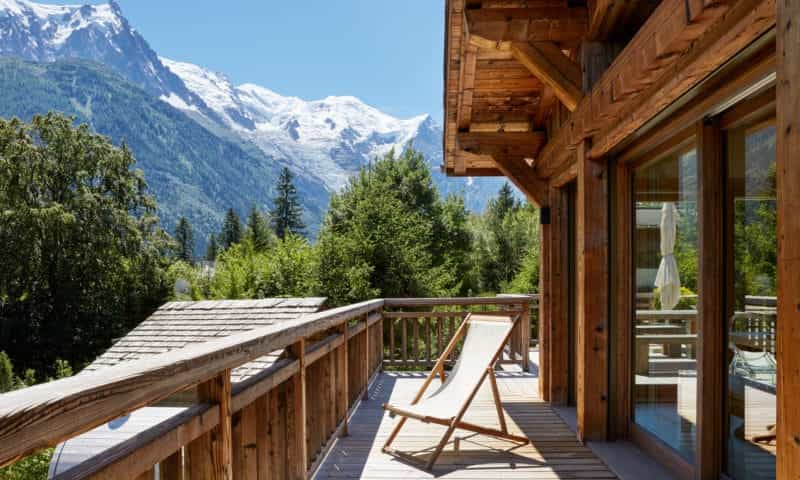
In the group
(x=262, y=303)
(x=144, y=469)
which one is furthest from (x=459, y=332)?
(x=262, y=303)

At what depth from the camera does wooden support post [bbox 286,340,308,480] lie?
253cm

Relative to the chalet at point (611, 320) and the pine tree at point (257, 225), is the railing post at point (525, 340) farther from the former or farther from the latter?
the pine tree at point (257, 225)

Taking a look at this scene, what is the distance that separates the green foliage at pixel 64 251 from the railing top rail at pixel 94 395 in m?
26.1

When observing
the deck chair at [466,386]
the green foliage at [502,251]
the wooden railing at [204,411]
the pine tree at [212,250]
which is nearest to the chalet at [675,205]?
the deck chair at [466,386]

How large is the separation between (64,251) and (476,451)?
1052 inches

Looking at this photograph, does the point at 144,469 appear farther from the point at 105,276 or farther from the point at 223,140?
the point at 223,140

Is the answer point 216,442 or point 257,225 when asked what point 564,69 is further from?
point 257,225

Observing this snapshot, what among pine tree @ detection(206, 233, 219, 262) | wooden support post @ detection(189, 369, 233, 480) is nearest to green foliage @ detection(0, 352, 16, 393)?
wooden support post @ detection(189, 369, 233, 480)

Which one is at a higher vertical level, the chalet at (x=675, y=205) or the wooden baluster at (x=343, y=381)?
the chalet at (x=675, y=205)

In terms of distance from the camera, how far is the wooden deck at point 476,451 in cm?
317

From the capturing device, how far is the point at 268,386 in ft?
6.84

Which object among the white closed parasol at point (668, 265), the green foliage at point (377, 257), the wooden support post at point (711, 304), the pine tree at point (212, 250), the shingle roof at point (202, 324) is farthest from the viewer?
the pine tree at point (212, 250)

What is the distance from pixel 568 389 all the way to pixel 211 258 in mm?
59340

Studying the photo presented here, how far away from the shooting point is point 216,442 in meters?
1.58
